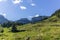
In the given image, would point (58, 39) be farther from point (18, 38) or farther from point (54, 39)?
point (18, 38)

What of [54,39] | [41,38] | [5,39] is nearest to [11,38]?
[5,39]

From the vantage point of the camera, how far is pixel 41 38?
181625 mm

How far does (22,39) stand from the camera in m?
189

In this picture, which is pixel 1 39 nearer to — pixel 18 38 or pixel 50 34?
pixel 18 38

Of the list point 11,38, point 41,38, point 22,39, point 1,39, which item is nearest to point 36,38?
point 41,38

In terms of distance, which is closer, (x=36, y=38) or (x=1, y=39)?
(x=36, y=38)

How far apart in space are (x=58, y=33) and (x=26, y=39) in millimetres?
41876

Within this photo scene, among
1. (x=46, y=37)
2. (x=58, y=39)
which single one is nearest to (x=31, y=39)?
(x=46, y=37)

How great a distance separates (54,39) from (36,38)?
742 inches

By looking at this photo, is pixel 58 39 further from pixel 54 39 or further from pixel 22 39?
pixel 22 39

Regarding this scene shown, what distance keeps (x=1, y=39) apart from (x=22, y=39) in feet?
86.1

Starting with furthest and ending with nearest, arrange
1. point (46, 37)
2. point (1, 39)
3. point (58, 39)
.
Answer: point (1, 39) → point (46, 37) → point (58, 39)

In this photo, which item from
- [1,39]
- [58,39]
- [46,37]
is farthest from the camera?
[1,39]

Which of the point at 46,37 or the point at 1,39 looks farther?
the point at 1,39
